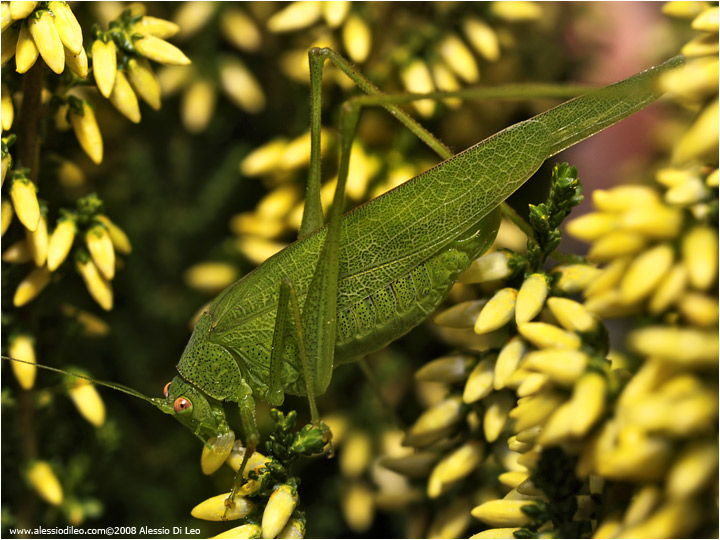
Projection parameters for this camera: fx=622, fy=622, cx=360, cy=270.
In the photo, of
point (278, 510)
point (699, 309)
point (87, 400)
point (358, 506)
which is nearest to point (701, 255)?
point (699, 309)

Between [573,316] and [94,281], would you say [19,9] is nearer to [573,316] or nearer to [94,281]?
[94,281]

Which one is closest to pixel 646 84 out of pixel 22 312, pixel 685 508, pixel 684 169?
pixel 684 169

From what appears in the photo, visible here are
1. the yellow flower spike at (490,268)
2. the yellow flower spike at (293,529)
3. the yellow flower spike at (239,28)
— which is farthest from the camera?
the yellow flower spike at (239,28)

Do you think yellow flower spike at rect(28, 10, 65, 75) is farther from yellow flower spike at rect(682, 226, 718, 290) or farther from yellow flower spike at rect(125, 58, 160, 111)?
yellow flower spike at rect(682, 226, 718, 290)

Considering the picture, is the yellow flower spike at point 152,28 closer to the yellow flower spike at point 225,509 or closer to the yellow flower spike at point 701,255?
the yellow flower spike at point 225,509

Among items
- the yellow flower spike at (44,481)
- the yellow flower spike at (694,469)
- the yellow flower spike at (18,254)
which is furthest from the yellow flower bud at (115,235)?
the yellow flower spike at (694,469)

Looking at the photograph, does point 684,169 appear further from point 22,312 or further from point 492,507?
point 22,312
